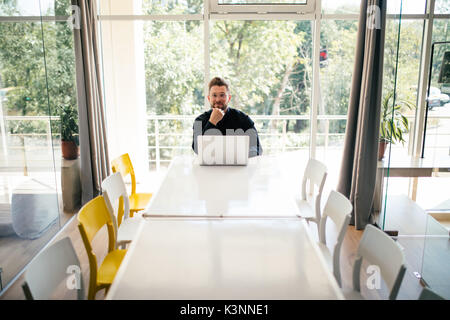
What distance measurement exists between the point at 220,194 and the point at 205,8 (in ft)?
8.02

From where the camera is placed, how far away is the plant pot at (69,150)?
3748 millimetres

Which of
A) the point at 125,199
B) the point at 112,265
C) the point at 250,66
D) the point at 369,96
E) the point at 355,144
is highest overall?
the point at 250,66

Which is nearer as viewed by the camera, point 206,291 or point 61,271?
point 206,291

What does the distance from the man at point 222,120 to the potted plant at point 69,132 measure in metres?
1.36

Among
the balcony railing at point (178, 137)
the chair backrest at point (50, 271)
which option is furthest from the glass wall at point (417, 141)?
the chair backrest at point (50, 271)

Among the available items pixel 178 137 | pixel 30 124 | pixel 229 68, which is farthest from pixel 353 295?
pixel 178 137

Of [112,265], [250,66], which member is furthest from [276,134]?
[112,265]

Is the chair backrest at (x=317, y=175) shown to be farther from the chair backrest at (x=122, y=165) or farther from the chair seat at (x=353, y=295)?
the chair backrest at (x=122, y=165)

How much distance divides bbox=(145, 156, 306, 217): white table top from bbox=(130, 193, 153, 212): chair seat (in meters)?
0.36

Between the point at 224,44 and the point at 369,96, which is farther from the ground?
the point at 224,44

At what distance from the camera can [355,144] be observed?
3.59m

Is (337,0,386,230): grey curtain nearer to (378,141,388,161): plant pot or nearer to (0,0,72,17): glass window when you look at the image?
(378,141,388,161): plant pot

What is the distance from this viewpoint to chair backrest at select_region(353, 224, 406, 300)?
4.56 feet

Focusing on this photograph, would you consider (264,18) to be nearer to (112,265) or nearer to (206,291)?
(112,265)
